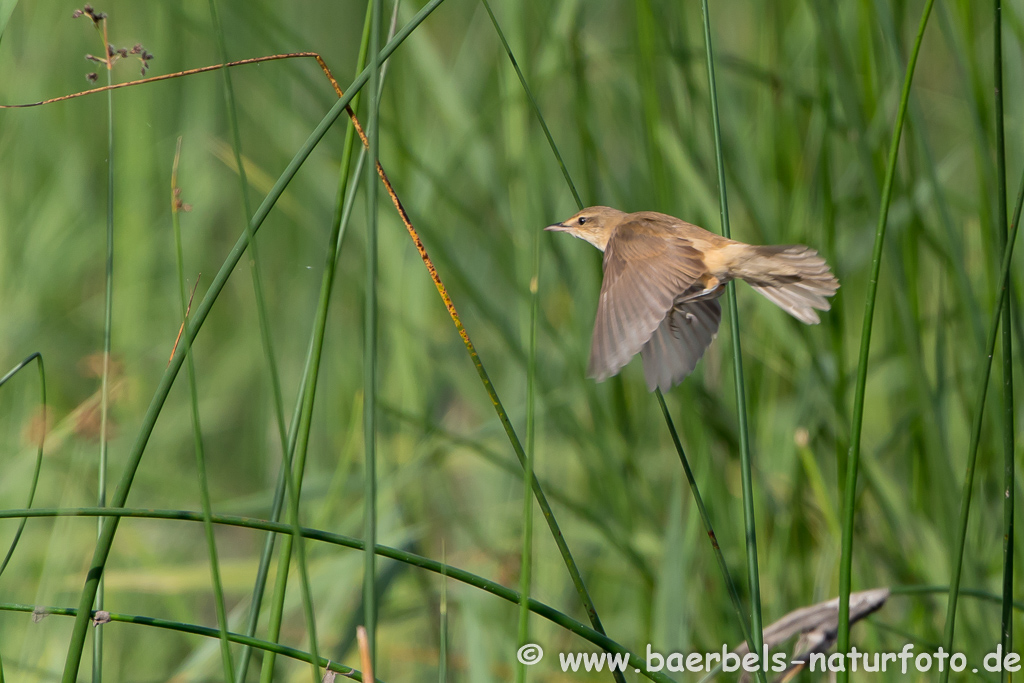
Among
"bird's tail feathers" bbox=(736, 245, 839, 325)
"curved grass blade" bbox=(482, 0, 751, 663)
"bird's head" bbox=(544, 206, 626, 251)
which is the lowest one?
"curved grass blade" bbox=(482, 0, 751, 663)

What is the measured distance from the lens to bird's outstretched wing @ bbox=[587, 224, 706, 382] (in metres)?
0.90

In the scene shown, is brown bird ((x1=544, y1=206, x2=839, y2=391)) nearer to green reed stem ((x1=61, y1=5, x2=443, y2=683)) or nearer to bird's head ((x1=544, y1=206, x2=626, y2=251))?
bird's head ((x1=544, y1=206, x2=626, y2=251))

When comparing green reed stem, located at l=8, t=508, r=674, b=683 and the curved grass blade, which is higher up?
the curved grass blade

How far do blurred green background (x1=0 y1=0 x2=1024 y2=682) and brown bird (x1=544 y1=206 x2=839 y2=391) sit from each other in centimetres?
21

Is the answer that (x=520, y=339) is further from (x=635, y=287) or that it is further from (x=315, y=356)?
(x=315, y=356)

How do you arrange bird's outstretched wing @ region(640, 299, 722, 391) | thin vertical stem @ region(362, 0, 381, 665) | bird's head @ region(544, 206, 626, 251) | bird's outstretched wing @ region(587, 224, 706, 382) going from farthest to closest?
bird's head @ region(544, 206, 626, 251)
bird's outstretched wing @ region(640, 299, 722, 391)
bird's outstretched wing @ region(587, 224, 706, 382)
thin vertical stem @ region(362, 0, 381, 665)

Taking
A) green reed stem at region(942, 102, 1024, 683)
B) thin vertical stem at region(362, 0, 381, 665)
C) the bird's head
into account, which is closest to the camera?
thin vertical stem at region(362, 0, 381, 665)

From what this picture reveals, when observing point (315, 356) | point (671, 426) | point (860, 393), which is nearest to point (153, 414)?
point (315, 356)

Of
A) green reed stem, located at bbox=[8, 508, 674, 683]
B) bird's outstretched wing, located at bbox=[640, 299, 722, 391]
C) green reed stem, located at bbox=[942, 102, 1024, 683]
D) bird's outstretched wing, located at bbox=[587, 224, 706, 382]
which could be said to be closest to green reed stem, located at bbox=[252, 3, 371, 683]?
green reed stem, located at bbox=[8, 508, 674, 683]

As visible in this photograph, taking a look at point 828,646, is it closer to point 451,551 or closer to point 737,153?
point 737,153

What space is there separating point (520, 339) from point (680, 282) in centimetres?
85

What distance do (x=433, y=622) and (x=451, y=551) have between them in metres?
0.33

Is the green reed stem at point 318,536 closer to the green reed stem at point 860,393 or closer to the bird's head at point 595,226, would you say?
the green reed stem at point 860,393

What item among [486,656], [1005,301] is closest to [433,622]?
[486,656]
